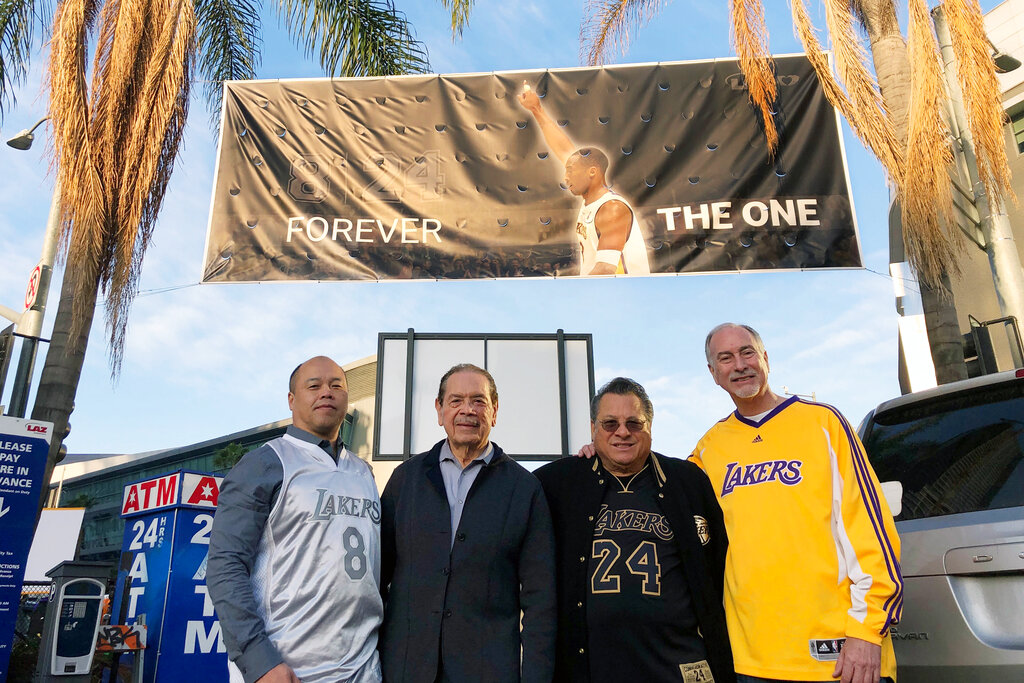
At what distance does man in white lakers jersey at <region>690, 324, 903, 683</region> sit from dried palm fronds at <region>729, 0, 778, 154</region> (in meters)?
4.39

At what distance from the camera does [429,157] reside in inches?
272

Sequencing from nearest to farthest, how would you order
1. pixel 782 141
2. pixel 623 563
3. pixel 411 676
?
pixel 411 676, pixel 623 563, pixel 782 141

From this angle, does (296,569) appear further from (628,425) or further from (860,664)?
(860,664)

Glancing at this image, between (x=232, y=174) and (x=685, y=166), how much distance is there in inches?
158

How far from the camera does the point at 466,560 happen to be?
2861mm

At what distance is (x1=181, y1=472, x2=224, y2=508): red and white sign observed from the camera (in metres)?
7.34

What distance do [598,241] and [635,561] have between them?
3944 mm

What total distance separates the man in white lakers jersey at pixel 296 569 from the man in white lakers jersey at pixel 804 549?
137 cm

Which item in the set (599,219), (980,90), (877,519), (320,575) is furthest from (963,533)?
(980,90)

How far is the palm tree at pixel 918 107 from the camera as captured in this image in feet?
20.0

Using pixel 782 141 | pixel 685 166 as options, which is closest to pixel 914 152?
pixel 782 141

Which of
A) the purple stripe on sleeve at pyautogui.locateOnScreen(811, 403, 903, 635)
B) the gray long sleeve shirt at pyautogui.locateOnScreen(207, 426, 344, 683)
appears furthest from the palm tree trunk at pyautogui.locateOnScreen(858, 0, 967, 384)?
the gray long sleeve shirt at pyautogui.locateOnScreen(207, 426, 344, 683)

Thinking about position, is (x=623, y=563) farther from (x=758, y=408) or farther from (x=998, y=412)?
(x=998, y=412)

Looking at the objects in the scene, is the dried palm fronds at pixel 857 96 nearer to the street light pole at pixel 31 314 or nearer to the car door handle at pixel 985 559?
the car door handle at pixel 985 559
